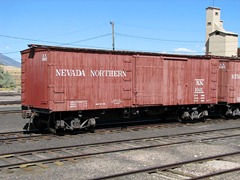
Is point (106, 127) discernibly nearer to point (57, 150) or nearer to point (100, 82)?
point (100, 82)

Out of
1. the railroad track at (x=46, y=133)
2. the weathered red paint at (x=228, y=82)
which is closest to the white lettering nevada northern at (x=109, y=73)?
the railroad track at (x=46, y=133)

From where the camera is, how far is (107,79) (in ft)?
50.5

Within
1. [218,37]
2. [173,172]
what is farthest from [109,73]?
[218,37]

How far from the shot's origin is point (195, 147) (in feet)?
39.7

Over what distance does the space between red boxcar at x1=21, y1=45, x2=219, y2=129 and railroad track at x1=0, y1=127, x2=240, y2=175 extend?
9.11ft

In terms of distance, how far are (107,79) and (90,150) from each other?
4.81m

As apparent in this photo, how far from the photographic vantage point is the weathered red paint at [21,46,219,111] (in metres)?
14.0

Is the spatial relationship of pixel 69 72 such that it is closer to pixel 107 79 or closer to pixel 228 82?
pixel 107 79

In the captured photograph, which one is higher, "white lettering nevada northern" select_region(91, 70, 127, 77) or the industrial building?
the industrial building

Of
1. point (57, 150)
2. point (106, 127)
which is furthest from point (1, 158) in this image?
point (106, 127)

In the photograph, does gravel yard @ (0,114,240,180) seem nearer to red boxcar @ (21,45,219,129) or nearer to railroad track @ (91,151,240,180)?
railroad track @ (91,151,240,180)

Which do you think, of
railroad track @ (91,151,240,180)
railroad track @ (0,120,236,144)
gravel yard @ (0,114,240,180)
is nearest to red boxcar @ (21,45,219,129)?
railroad track @ (0,120,236,144)

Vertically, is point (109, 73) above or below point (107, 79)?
above

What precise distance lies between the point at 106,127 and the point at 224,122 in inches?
295
